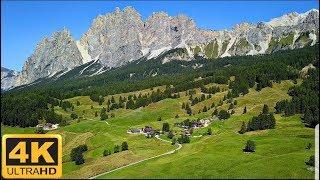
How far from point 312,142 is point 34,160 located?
12159 cm

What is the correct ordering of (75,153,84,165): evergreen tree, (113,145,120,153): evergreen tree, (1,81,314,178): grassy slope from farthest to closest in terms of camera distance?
(113,145,120,153): evergreen tree → (75,153,84,165): evergreen tree → (1,81,314,178): grassy slope

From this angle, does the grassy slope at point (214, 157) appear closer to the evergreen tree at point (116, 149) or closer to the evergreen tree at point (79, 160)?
the evergreen tree at point (79, 160)

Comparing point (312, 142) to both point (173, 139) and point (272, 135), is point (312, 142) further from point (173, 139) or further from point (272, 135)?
point (173, 139)

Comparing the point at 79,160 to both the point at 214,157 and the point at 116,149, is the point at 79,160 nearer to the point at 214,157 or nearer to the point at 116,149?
the point at 116,149

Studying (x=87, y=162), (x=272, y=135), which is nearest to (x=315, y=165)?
(x=272, y=135)

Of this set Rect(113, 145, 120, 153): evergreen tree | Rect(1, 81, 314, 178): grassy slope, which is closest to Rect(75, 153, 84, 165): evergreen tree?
Rect(1, 81, 314, 178): grassy slope

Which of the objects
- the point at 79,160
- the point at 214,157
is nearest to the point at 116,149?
the point at 79,160

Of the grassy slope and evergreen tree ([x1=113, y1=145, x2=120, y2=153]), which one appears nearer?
the grassy slope

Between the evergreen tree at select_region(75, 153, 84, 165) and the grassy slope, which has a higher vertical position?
the grassy slope

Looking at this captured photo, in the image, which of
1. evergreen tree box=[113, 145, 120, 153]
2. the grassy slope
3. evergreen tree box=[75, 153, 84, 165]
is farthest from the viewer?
evergreen tree box=[113, 145, 120, 153]

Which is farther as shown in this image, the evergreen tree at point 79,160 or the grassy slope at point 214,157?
the evergreen tree at point 79,160

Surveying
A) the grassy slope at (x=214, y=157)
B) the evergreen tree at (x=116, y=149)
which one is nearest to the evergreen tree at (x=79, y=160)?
the grassy slope at (x=214, y=157)

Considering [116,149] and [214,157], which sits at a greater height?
[214,157]

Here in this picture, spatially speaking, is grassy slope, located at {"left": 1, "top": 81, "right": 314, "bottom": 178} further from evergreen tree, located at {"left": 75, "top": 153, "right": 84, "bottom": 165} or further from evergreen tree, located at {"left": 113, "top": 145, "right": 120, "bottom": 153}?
evergreen tree, located at {"left": 113, "top": 145, "right": 120, "bottom": 153}
